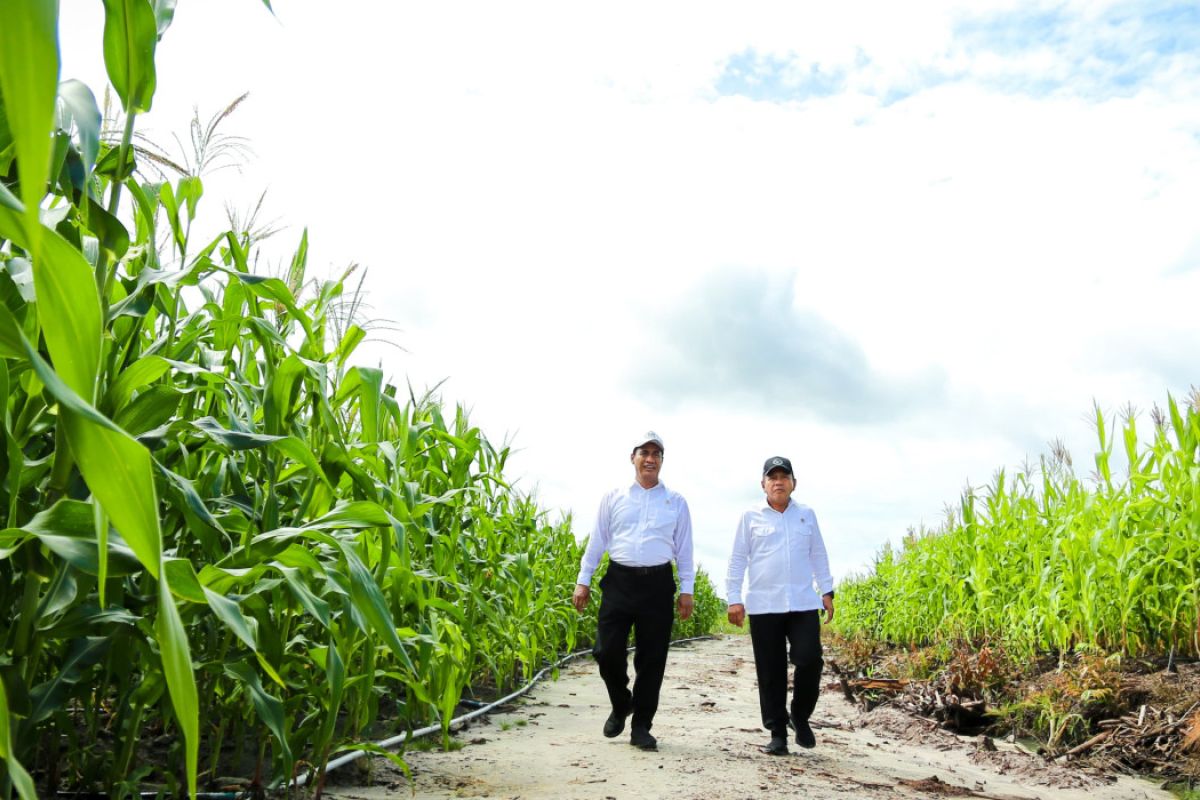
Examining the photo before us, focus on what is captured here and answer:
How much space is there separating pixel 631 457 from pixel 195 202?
12.4 feet

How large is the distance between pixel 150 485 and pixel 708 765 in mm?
3937

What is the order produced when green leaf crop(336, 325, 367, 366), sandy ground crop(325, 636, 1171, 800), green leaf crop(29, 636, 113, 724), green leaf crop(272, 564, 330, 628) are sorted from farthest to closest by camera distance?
sandy ground crop(325, 636, 1171, 800)
green leaf crop(336, 325, 367, 366)
green leaf crop(272, 564, 330, 628)
green leaf crop(29, 636, 113, 724)

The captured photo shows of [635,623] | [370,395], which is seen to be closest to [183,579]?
[370,395]

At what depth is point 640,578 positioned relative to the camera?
536cm

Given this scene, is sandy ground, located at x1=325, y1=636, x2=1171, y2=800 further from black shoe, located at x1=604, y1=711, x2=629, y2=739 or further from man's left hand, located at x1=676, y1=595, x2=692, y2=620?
man's left hand, located at x1=676, y1=595, x2=692, y2=620

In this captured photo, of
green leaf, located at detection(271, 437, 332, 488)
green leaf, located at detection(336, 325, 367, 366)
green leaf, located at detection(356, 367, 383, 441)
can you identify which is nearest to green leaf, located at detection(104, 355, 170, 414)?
green leaf, located at detection(271, 437, 332, 488)

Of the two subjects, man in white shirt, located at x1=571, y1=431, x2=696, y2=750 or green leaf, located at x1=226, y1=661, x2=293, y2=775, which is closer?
green leaf, located at x1=226, y1=661, x2=293, y2=775

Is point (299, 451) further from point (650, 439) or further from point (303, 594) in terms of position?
point (650, 439)

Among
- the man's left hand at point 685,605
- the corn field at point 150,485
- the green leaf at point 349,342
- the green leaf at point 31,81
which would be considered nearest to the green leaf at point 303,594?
the corn field at point 150,485

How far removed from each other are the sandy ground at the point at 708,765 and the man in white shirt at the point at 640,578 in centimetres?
33

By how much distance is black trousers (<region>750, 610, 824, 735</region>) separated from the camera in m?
5.07

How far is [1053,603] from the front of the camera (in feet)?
19.5

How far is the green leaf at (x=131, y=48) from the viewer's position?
1.39m

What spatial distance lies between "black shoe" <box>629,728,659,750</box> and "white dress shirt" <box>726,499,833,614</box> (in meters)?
0.99
